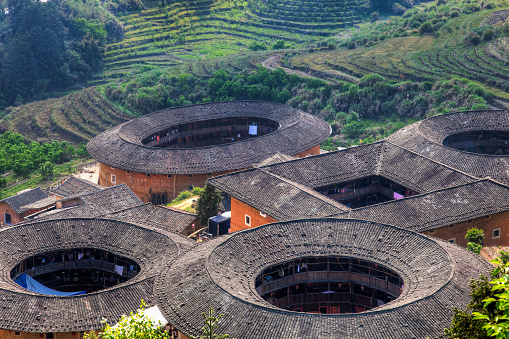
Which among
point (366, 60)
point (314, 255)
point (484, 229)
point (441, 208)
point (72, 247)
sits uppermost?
point (314, 255)

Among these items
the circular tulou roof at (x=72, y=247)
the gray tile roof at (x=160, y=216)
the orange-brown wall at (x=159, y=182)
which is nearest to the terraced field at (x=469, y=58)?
the orange-brown wall at (x=159, y=182)

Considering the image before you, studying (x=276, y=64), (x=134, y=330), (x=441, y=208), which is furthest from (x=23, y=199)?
(x=276, y=64)

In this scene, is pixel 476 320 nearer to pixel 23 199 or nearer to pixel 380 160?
pixel 380 160

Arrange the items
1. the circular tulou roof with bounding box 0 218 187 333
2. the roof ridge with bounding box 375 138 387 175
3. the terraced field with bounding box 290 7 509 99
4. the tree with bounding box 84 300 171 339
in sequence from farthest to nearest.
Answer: the terraced field with bounding box 290 7 509 99, the roof ridge with bounding box 375 138 387 175, the circular tulou roof with bounding box 0 218 187 333, the tree with bounding box 84 300 171 339

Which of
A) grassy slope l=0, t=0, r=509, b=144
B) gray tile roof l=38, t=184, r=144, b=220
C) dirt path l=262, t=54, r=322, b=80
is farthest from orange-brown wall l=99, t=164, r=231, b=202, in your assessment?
dirt path l=262, t=54, r=322, b=80

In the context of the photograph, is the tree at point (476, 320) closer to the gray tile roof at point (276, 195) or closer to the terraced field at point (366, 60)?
the gray tile roof at point (276, 195)

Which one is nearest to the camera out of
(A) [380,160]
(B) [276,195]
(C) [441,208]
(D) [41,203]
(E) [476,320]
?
(E) [476,320]

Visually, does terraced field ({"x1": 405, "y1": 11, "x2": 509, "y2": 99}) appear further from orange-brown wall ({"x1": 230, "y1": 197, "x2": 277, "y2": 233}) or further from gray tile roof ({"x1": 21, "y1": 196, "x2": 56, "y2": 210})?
gray tile roof ({"x1": 21, "y1": 196, "x2": 56, "y2": 210})

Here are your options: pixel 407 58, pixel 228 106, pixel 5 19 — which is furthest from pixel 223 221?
pixel 5 19
